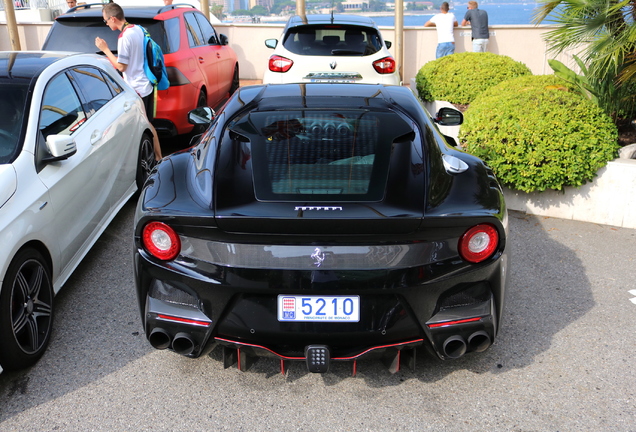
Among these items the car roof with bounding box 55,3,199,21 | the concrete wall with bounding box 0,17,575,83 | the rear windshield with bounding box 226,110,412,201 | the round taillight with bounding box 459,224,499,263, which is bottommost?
the concrete wall with bounding box 0,17,575,83

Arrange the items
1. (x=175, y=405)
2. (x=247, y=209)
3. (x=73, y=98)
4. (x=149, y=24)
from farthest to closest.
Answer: (x=149, y=24), (x=73, y=98), (x=175, y=405), (x=247, y=209)

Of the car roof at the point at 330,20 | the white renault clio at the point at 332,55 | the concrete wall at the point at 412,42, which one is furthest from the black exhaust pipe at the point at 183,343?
the concrete wall at the point at 412,42

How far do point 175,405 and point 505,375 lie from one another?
5.84 feet

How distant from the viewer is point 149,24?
26.3 ft

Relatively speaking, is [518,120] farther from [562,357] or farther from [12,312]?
[12,312]

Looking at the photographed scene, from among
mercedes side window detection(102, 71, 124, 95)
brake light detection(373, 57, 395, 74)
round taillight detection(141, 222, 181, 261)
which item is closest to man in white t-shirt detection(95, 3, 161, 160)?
mercedes side window detection(102, 71, 124, 95)

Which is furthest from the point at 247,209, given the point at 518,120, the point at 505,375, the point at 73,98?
the point at 518,120

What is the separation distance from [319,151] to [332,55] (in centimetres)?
568

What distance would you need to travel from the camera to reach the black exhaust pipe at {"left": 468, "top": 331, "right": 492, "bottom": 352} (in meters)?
3.13

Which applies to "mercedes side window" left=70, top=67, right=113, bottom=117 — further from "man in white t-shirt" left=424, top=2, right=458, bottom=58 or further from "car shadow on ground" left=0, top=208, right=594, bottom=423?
"man in white t-shirt" left=424, top=2, right=458, bottom=58

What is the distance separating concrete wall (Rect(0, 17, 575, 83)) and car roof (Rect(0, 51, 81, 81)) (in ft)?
34.4

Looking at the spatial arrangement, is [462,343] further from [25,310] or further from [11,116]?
[11,116]

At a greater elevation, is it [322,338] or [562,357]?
[322,338]

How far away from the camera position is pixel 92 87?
536 cm
